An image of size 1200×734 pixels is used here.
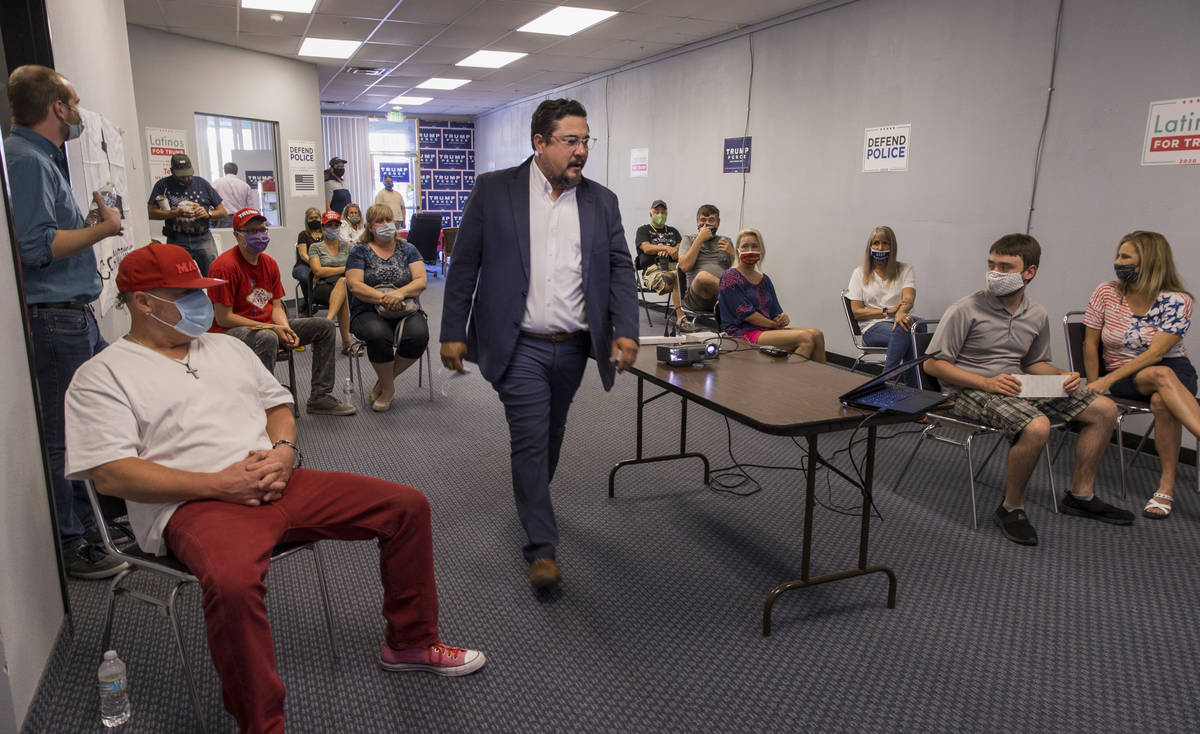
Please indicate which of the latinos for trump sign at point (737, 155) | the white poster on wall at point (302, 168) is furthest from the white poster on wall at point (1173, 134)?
the white poster on wall at point (302, 168)

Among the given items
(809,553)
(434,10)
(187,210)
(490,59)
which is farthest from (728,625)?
(490,59)

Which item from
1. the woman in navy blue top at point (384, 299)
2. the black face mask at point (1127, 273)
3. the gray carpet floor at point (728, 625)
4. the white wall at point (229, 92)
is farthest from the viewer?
the white wall at point (229, 92)

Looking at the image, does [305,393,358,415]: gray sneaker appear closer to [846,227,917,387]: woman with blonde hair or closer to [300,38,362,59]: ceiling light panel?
[846,227,917,387]: woman with blonde hair

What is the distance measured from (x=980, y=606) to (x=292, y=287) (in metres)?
8.67

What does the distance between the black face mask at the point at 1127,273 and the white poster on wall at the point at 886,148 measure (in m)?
2.14

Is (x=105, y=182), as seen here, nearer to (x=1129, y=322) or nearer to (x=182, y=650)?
(x=182, y=650)

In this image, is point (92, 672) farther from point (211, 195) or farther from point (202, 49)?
point (202, 49)

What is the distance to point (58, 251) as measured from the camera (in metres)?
2.31

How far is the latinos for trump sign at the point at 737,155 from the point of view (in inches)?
285

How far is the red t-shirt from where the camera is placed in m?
4.03

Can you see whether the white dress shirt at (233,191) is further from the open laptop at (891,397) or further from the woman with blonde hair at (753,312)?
the open laptop at (891,397)

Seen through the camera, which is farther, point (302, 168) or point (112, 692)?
point (302, 168)

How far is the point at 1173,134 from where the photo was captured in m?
3.87

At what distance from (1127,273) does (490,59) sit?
24.6 feet
